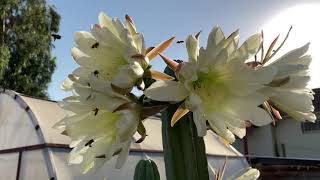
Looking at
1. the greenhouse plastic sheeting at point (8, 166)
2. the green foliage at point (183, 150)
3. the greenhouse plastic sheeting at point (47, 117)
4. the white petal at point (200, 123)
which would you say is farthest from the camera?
the greenhouse plastic sheeting at point (8, 166)

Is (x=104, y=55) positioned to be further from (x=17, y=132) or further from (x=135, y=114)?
(x=17, y=132)

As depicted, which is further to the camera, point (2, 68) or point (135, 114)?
point (2, 68)

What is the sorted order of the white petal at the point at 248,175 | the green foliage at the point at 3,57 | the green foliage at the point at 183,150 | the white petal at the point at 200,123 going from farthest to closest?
the green foliage at the point at 3,57 < the white petal at the point at 248,175 < the green foliage at the point at 183,150 < the white petal at the point at 200,123

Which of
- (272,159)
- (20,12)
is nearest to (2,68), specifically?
(20,12)

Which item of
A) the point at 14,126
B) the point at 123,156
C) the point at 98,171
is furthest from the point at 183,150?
the point at 14,126

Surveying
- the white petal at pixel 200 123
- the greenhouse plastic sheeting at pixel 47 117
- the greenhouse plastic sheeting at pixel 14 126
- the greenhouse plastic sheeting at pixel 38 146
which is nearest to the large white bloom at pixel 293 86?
the white petal at pixel 200 123

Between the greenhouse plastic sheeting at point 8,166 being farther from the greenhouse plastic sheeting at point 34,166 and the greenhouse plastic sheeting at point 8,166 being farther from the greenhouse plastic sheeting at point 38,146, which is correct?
the greenhouse plastic sheeting at point 34,166

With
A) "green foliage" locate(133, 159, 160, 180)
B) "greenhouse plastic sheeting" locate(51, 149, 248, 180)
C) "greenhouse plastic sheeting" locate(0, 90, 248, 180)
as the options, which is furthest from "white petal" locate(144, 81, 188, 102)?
"greenhouse plastic sheeting" locate(0, 90, 248, 180)
